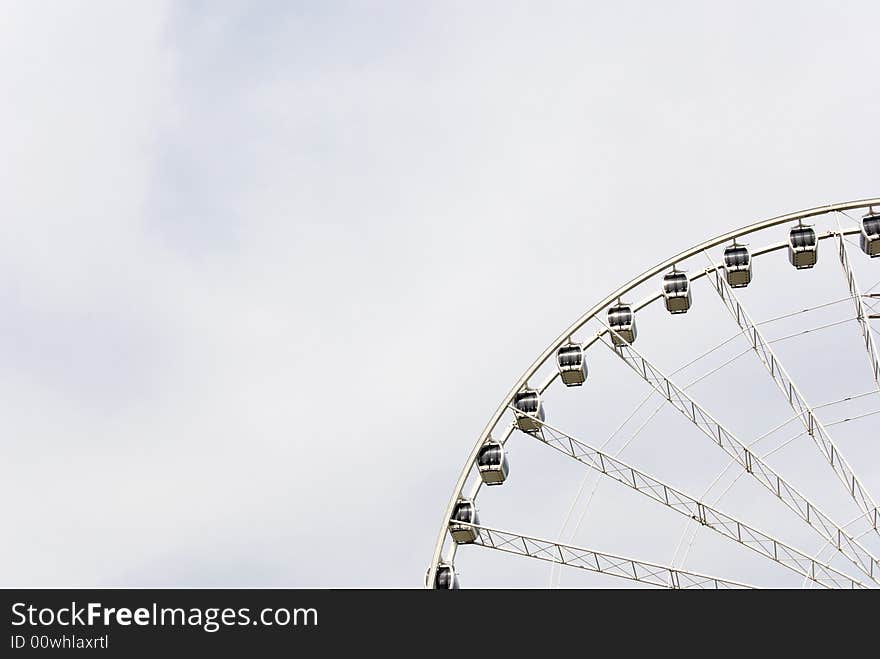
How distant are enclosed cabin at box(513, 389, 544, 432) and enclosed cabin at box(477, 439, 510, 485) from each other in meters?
1.02

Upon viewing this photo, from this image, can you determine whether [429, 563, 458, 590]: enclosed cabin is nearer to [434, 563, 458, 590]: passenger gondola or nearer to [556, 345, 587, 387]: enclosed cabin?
[434, 563, 458, 590]: passenger gondola

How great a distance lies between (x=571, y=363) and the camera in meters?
39.2

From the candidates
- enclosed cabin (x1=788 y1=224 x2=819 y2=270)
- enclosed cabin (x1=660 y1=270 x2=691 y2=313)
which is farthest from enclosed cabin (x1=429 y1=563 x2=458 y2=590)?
enclosed cabin (x1=788 y1=224 x2=819 y2=270)

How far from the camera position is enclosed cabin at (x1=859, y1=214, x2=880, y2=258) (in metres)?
37.4

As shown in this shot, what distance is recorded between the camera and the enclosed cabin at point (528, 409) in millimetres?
38500

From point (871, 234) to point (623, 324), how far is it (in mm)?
7225

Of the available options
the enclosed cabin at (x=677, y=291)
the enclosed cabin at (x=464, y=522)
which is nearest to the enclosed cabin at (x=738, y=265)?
the enclosed cabin at (x=677, y=291)

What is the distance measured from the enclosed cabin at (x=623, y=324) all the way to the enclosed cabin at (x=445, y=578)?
8212mm

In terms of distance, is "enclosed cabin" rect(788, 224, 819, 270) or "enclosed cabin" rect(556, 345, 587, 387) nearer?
"enclosed cabin" rect(788, 224, 819, 270)
